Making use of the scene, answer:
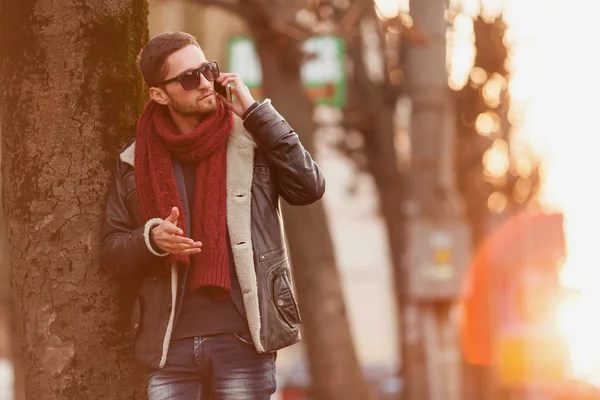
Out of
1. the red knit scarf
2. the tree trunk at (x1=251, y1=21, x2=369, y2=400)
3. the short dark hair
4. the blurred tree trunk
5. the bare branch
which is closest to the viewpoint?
the red knit scarf

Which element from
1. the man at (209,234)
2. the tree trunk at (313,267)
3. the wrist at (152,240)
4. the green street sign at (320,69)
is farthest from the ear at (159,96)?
the green street sign at (320,69)

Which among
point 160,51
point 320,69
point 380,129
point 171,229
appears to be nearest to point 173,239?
point 171,229

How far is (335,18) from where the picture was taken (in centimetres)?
1373

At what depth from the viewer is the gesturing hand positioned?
14.0 ft

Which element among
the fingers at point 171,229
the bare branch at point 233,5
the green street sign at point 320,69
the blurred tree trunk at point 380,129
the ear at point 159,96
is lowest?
the fingers at point 171,229

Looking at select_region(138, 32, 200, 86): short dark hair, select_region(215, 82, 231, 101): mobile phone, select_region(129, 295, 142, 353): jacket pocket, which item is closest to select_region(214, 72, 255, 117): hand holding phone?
select_region(215, 82, 231, 101): mobile phone

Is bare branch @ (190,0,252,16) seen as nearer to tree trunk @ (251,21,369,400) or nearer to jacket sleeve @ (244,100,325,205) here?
tree trunk @ (251,21,369,400)

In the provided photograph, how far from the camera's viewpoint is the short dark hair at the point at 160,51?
4492mm

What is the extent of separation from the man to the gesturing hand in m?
0.04

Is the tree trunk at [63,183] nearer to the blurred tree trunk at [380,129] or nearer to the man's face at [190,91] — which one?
the man's face at [190,91]

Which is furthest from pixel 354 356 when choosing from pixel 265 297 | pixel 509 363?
pixel 265 297

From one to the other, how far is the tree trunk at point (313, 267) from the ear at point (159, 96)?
7990 millimetres

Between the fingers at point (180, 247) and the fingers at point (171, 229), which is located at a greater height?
the fingers at point (171, 229)

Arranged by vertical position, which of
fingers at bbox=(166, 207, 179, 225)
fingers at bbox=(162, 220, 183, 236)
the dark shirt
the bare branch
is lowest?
the dark shirt
